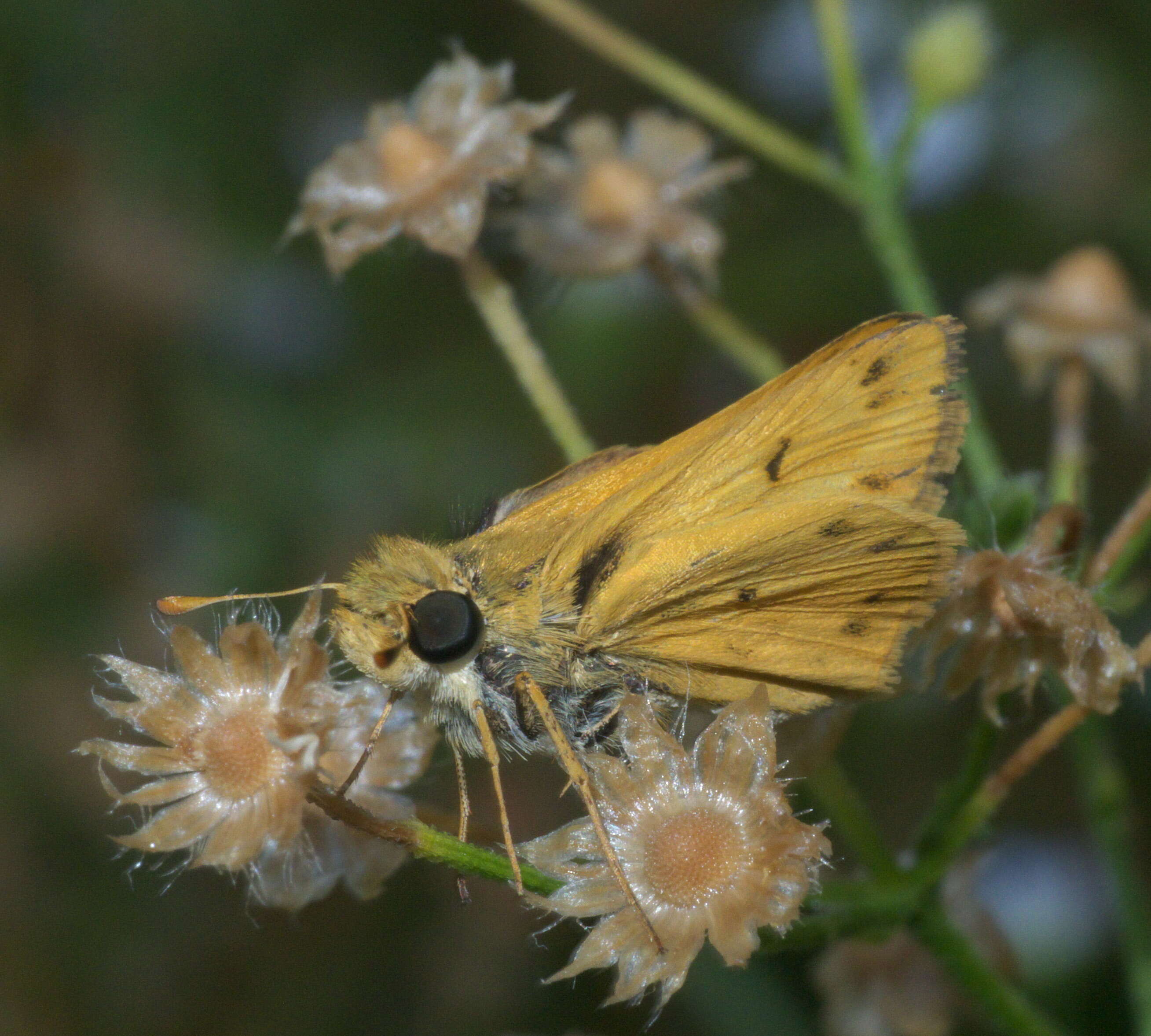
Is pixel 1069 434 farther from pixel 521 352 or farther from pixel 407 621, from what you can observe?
pixel 407 621

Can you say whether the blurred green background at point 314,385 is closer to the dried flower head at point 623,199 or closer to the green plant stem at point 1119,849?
the dried flower head at point 623,199

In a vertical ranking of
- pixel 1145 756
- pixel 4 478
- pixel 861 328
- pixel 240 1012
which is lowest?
pixel 1145 756

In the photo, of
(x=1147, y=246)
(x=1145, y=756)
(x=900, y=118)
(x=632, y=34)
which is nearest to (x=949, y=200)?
(x=900, y=118)

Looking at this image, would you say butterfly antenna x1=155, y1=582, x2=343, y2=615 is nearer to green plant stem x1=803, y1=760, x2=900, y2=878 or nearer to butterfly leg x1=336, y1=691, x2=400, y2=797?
butterfly leg x1=336, y1=691, x2=400, y2=797

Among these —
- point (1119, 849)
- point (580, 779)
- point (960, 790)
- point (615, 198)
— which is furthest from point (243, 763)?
point (615, 198)

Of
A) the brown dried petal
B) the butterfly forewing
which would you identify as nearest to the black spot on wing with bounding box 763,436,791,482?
the butterfly forewing

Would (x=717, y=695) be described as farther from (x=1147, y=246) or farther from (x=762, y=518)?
(x=1147, y=246)
